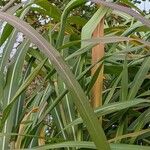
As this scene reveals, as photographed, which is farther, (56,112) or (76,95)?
(56,112)

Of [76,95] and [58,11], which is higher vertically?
[58,11]

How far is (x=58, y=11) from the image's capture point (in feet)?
2.56

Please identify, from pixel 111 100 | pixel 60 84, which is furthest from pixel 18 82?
pixel 111 100

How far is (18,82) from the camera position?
702 mm

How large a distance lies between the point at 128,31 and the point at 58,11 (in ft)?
0.46

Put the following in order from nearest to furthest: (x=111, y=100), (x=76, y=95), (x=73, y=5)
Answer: (x=76, y=95) < (x=73, y=5) < (x=111, y=100)

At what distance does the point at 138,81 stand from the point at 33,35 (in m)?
0.29

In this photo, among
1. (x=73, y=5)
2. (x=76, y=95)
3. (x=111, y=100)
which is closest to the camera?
(x=76, y=95)

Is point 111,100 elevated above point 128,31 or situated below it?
below

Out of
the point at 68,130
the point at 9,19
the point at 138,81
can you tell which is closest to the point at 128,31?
the point at 138,81

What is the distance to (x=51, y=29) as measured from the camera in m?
0.79

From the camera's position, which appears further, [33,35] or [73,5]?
[73,5]

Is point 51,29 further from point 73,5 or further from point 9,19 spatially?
point 9,19

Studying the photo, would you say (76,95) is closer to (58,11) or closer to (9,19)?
(9,19)
